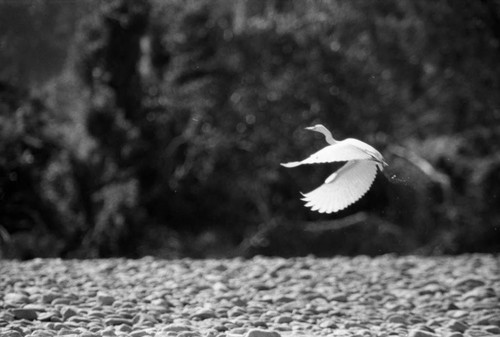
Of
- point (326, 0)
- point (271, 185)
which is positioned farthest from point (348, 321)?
point (326, 0)

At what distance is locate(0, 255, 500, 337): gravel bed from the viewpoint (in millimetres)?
5492

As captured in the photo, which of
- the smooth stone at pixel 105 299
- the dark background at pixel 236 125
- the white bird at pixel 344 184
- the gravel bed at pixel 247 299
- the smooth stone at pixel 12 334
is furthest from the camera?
the dark background at pixel 236 125

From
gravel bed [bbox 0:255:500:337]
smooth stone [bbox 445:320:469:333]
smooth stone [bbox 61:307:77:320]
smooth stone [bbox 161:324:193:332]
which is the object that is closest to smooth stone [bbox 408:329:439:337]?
gravel bed [bbox 0:255:500:337]

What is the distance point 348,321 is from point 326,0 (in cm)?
987

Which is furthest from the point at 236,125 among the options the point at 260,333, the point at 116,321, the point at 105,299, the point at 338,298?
the point at 260,333

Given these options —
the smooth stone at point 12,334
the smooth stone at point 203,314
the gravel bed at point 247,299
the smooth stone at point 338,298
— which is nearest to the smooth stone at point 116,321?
the gravel bed at point 247,299

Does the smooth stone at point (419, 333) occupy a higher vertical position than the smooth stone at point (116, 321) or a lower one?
lower

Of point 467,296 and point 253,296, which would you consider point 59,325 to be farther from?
point 467,296

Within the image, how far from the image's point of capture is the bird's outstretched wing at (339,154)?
13.1ft

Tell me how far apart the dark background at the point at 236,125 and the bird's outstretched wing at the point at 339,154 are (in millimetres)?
8586

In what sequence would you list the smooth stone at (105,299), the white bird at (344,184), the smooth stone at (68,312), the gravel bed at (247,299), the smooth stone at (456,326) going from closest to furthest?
the white bird at (344,184) < the gravel bed at (247,299) < the smooth stone at (68,312) < the smooth stone at (456,326) < the smooth stone at (105,299)

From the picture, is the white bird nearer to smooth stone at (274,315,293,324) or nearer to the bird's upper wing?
the bird's upper wing

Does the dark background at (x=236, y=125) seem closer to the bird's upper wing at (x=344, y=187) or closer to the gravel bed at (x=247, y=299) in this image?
the gravel bed at (x=247, y=299)

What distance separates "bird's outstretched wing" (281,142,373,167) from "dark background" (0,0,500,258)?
8586mm
